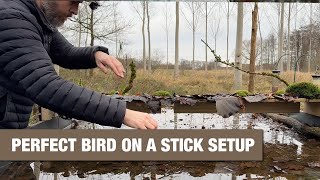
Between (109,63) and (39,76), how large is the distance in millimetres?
351

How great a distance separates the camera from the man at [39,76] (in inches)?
26.3

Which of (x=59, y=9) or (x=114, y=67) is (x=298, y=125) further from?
(x=59, y=9)

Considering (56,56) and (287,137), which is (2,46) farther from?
(287,137)

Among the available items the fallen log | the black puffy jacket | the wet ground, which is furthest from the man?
the fallen log

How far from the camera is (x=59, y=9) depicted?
812 millimetres

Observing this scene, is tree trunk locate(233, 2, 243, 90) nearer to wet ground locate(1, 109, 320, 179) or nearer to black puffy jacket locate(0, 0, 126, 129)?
wet ground locate(1, 109, 320, 179)

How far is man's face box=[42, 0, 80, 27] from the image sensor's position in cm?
79

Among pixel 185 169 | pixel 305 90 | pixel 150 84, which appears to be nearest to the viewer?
pixel 185 169

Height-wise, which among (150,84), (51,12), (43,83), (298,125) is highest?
(51,12)

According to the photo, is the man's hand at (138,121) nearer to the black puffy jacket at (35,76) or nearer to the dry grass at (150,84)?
the black puffy jacket at (35,76)

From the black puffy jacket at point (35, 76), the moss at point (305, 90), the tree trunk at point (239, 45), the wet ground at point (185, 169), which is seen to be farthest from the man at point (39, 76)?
the tree trunk at point (239, 45)

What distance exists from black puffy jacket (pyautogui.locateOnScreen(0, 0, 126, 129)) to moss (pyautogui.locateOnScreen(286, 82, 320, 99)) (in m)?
4.33

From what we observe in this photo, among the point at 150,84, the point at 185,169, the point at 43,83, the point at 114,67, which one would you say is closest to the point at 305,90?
the point at 185,169

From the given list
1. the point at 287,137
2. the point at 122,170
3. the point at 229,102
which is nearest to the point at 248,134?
the point at 122,170
